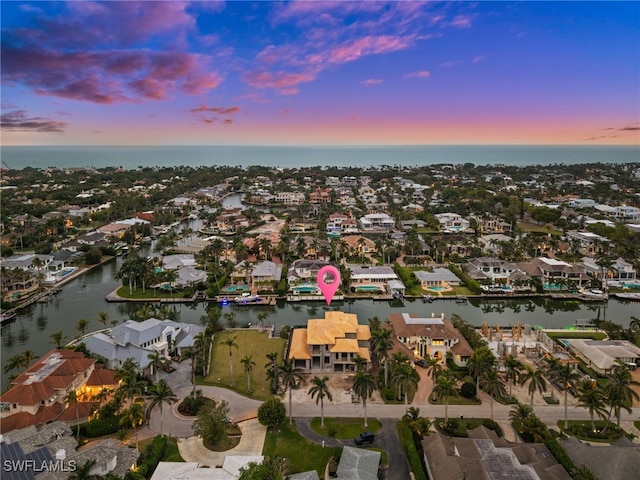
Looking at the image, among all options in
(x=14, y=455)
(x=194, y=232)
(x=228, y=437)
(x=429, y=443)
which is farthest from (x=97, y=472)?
(x=194, y=232)

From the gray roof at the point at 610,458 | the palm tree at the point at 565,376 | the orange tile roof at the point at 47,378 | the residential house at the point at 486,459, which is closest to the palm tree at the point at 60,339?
the orange tile roof at the point at 47,378

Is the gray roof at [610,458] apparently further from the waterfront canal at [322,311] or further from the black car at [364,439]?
the waterfront canal at [322,311]

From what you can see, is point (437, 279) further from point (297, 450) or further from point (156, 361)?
point (156, 361)

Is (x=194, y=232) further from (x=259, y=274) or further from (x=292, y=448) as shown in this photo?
(x=292, y=448)

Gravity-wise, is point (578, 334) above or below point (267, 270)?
below

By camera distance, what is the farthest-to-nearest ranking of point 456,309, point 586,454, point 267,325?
point 456,309, point 267,325, point 586,454

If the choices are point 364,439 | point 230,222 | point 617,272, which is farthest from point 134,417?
Answer: point 230,222
